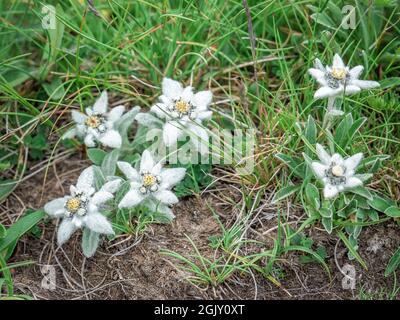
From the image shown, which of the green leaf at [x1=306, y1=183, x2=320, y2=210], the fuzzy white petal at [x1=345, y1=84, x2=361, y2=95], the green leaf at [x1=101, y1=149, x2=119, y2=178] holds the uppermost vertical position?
the fuzzy white petal at [x1=345, y1=84, x2=361, y2=95]

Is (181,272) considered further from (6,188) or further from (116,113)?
(6,188)

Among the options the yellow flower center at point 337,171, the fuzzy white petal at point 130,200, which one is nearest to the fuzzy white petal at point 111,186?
the fuzzy white petal at point 130,200

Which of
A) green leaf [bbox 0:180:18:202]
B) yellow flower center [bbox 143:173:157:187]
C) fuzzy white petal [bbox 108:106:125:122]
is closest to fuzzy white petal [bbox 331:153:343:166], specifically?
yellow flower center [bbox 143:173:157:187]

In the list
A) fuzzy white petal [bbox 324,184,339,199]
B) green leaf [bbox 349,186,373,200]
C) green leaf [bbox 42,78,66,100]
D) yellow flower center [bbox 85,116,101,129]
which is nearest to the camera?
fuzzy white petal [bbox 324,184,339,199]

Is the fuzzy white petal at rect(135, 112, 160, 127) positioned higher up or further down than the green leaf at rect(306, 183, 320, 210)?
higher up

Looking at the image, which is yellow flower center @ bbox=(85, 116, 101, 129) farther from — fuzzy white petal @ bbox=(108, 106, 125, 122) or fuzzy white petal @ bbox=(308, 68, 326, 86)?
fuzzy white petal @ bbox=(308, 68, 326, 86)

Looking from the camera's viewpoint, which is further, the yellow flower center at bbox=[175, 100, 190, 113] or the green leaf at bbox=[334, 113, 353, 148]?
the yellow flower center at bbox=[175, 100, 190, 113]

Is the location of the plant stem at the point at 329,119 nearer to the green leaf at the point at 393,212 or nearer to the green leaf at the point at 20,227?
the green leaf at the point at 393,212

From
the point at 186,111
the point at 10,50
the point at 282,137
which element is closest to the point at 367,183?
the point at 282,137
